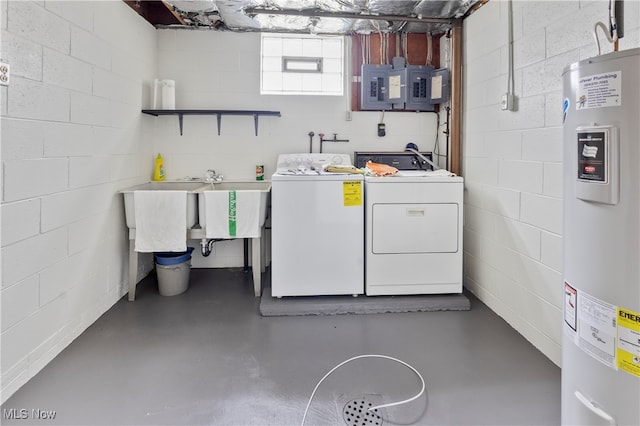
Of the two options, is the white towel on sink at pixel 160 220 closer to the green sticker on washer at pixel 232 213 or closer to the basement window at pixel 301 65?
the green sticker on washer at pixel 232 213

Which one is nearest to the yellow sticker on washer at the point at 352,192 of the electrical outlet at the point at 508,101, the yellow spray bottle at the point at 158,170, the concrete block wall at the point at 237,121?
the concrete block wall at the point at 237,121

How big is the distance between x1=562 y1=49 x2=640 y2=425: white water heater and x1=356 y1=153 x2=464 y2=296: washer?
141 cm

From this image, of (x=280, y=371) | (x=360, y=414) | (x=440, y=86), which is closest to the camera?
(x=360, y=414)

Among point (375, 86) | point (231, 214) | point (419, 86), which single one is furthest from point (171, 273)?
point (419, 86)

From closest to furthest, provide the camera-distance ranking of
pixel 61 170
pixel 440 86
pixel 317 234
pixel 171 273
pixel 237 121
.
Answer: pixel 61 170, pixel 317 234, pixel 171 273, pixel 440 86, pixel 237 121

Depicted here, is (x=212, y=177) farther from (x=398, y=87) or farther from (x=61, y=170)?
(x=398, y=87)

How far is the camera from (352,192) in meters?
2.60

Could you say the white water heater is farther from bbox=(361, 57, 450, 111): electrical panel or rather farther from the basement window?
the basement window

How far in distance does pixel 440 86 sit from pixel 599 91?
7.42 ft

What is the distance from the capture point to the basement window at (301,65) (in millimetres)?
3453

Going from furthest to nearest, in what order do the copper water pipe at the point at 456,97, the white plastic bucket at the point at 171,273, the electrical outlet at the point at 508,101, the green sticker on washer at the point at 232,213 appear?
1. the copper water pipe at the point at 456,97
2. the white plastic bucket at the point at 171,273
3. the green sticker on washer at the point at 232,213
4. the electrical outlet at the point at 508,101

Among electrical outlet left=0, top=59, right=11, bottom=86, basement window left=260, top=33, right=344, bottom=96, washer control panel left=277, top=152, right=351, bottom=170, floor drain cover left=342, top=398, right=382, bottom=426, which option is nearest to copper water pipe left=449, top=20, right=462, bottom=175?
washer control panel left=277, top=152, right=351, bottom=170

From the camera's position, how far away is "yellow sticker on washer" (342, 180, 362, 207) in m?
2.59

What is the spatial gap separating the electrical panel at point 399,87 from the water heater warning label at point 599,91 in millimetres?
2230
